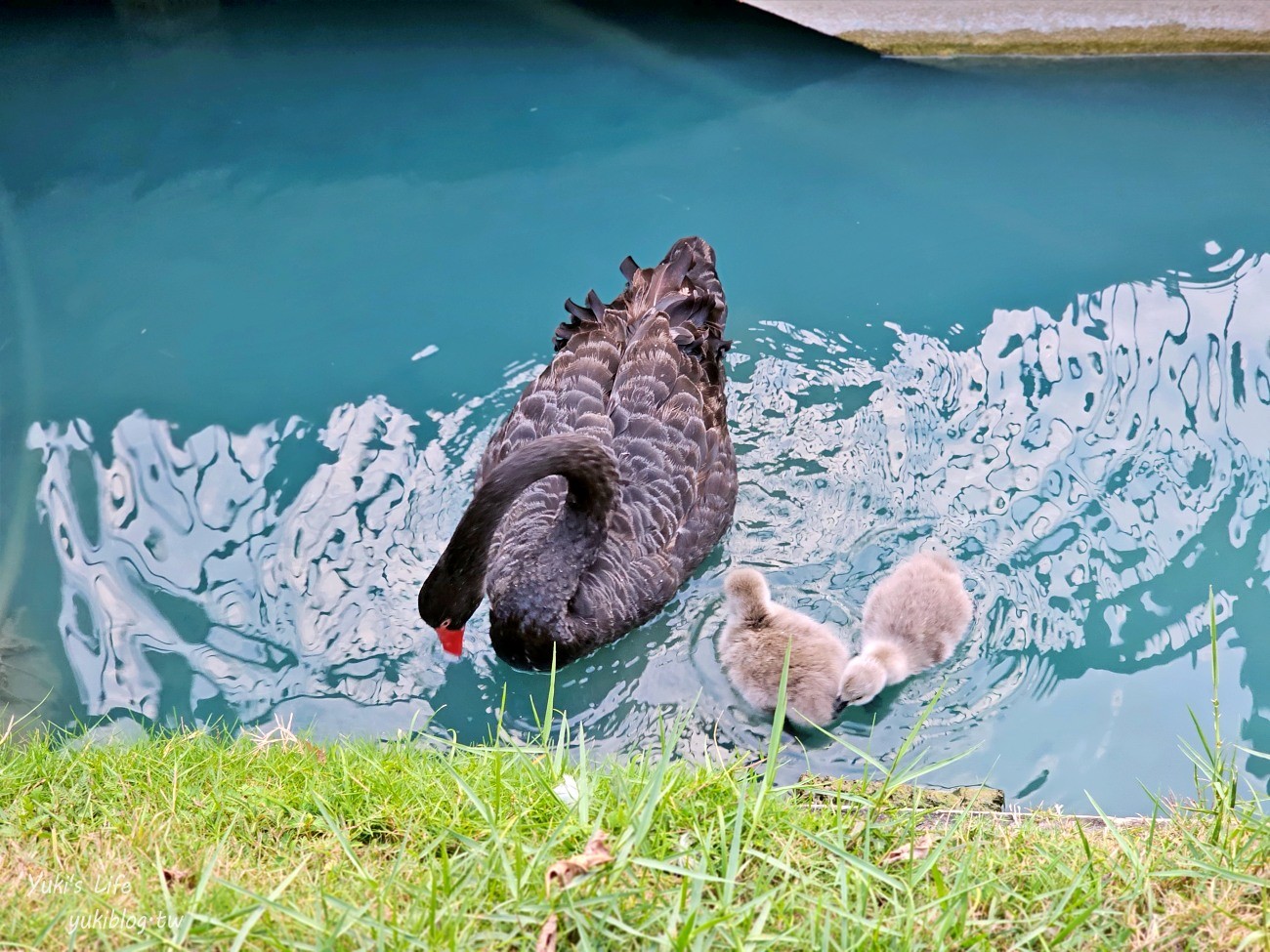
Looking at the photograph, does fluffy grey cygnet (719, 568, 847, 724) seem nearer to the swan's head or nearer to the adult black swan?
the adult black swan

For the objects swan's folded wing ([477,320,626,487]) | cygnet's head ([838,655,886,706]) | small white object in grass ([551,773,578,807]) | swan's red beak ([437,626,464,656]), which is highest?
swan's folded wing ([477,320,626,487])

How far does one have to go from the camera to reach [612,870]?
184 cm

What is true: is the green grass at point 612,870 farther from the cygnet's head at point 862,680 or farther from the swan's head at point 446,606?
the cygnet's head at point 862,680

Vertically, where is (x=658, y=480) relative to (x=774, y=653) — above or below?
above

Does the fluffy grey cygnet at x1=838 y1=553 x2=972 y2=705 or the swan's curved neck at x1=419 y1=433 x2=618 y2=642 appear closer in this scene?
the swan's curved neck at x1=419 y1=433 x2=618 y2=642

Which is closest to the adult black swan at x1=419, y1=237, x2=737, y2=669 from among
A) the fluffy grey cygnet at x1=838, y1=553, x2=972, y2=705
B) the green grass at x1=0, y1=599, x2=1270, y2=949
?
the fluffy grey cygnet at x1=838, y1=553, x2=972, y2=705

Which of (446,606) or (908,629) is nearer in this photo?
(446,606)

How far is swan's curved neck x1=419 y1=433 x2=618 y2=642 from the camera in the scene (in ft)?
9.90

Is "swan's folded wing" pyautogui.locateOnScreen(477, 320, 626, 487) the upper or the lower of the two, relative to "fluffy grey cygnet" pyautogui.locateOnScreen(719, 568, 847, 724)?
upper

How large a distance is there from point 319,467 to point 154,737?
4.00ft

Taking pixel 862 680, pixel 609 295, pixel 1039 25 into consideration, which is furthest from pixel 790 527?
pixel 1039 25

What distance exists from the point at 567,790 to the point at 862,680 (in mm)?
1276

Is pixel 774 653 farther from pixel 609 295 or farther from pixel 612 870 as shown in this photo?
pixel 609 295

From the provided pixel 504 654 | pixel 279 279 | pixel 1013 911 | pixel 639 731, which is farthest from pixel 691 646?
pixel 279 279
